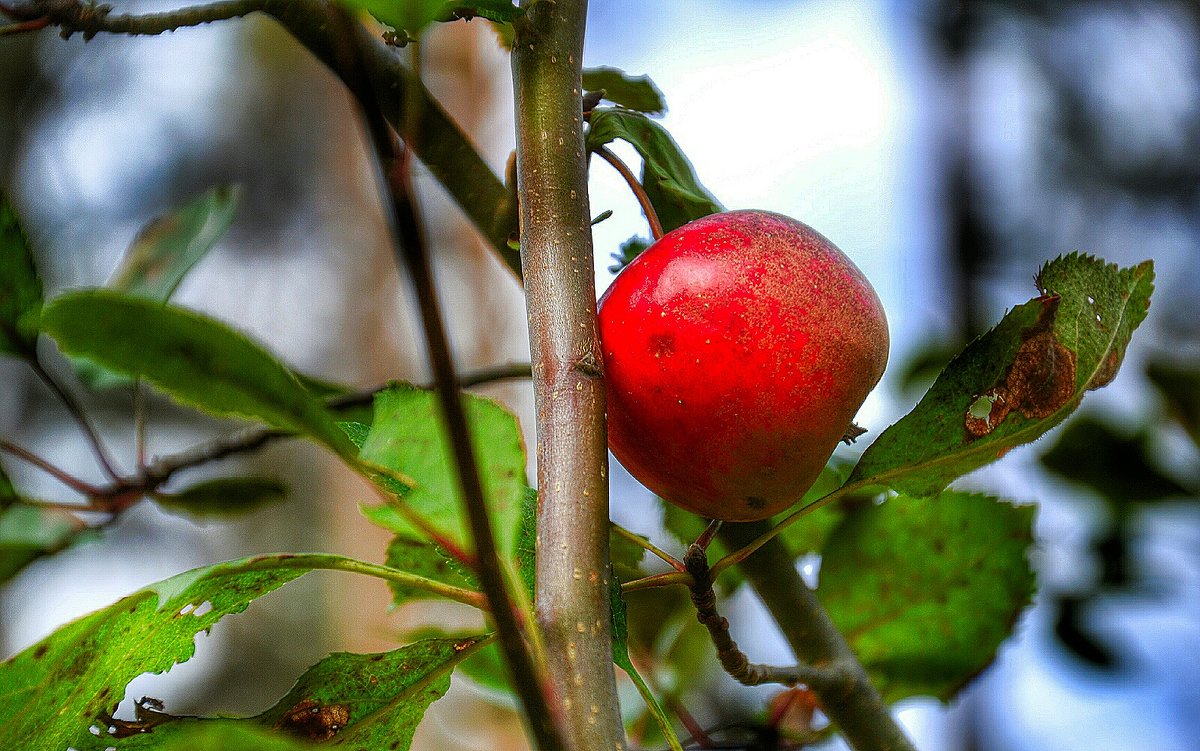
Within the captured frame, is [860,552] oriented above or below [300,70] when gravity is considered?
below

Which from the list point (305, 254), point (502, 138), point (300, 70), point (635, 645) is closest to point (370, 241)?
point (305, 254)

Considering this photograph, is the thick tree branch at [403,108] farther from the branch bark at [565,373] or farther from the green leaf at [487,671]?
the green leaf at [487,671]

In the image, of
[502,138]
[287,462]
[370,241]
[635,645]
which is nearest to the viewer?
[635,645]

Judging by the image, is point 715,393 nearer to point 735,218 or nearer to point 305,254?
point 735,218

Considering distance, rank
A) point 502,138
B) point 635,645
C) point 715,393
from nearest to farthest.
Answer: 1. point 715,393
2. point 635,645
3. point 502,138

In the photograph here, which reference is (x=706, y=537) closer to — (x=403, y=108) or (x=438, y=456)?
(x=438, y=456)

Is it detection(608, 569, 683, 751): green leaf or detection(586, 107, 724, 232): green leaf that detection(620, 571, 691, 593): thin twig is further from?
detection(586, 107, 724, 232): green leaf
